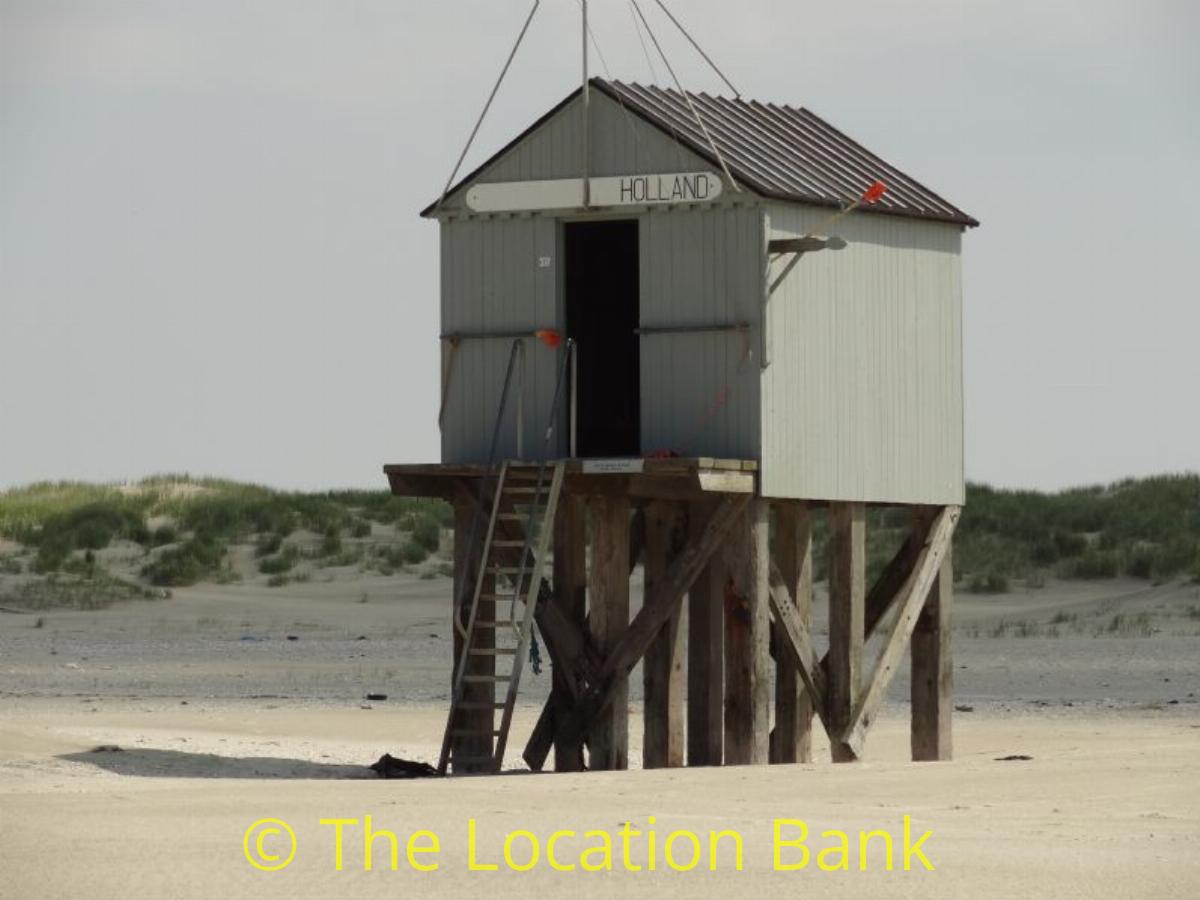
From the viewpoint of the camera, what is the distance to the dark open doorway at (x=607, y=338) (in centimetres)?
2544

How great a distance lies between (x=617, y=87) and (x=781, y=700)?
18.2 ft

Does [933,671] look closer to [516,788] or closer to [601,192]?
[601,192]

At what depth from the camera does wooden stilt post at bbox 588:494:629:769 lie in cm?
2367

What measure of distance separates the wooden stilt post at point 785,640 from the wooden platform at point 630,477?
144 centimetres

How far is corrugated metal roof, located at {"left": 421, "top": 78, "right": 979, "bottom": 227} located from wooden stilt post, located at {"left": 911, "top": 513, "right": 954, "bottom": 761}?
3281 mm

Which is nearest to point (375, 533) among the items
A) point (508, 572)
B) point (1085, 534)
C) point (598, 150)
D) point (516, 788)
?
point (1085, 534)

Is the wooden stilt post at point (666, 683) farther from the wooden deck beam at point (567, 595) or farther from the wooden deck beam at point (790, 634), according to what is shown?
the wooden deck beam at point (790, 634)

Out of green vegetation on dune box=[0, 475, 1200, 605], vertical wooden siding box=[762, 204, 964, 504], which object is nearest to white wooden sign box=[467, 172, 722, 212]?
vertical wooden siding box=[762, 204, 964, 504]

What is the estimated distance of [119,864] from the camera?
637 inches

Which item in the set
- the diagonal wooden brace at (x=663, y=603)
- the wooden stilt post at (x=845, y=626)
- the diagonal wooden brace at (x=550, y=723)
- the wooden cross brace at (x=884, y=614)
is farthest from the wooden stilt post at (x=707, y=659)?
the wooden stilt post at (x=845, y=626)

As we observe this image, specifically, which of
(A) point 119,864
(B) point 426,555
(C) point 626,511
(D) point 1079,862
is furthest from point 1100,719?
(B) point 426,555

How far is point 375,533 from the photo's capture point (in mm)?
51219

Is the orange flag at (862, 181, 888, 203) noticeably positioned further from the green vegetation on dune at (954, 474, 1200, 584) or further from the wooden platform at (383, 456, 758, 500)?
the green vegetation on dune at (954, 474, 1200, 584)

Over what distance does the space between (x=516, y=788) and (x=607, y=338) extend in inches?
243
